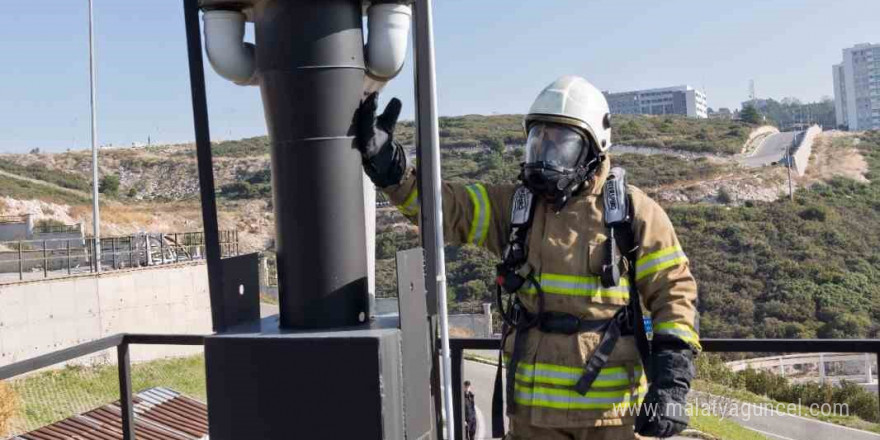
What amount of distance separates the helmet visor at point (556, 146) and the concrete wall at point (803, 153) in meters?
66.1

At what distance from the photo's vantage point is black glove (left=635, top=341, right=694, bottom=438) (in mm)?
2922

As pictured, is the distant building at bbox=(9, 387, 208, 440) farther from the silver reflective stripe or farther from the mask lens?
the mask lens

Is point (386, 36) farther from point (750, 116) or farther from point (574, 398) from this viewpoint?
point (750, 116)

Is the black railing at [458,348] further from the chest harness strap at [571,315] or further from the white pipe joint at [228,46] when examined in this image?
the white pipe joint at [228,46]

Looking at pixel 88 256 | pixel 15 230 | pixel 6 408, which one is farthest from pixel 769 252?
pixel 6 408

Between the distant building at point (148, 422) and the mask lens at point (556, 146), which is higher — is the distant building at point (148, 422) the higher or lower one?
the lower one

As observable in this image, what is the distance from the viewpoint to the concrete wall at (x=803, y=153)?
65375mm

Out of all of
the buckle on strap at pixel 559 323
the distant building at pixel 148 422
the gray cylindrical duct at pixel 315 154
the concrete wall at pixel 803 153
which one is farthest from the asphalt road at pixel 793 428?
the concrete wall at pixel 803 153

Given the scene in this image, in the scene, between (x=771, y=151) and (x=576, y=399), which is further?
(x=771, y=151)

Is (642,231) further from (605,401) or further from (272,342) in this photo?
(272,342)

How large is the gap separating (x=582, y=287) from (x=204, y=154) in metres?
1.41

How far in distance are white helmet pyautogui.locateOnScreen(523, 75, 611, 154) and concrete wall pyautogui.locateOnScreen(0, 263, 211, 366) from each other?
20.7 metres

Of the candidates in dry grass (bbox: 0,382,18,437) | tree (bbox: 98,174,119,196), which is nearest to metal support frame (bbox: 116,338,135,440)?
dry grass (bbox: 0,382,18,437)

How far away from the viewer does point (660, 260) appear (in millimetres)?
3066
